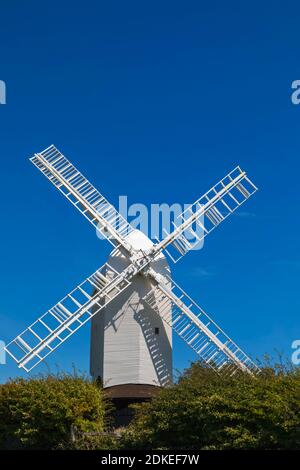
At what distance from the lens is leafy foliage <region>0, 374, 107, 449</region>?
69.8 ft

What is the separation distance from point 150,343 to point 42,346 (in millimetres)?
4367

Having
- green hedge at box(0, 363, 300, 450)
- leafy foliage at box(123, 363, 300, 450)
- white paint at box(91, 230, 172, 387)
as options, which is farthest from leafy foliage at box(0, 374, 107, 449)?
white paint at box(91, 230, 172, 387)

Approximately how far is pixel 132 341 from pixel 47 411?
642 centimetres

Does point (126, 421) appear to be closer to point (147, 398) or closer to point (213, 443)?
point (147, 398)

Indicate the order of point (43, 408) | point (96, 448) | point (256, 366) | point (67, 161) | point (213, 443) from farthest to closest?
point (67, 161)
point (256, 366)
point (43, 408)
point (96, 448)
point (213, 443)

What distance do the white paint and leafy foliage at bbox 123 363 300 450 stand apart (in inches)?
244

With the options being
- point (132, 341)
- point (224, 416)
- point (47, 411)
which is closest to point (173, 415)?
point (224, 416)

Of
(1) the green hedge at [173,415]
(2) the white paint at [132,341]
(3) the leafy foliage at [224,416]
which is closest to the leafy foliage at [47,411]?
(1) the green hedge at [173,415]

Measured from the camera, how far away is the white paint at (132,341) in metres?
26.7
